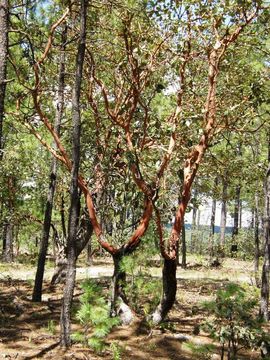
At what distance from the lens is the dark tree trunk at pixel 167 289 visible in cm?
826

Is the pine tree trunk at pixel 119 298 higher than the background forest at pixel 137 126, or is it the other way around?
the background forest at pixel 137 126

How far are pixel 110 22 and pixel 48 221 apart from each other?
575cm

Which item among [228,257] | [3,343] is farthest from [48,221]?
[228,257]

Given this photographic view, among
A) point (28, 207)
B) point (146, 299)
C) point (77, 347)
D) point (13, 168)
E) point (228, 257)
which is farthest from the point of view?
point (228, 257)

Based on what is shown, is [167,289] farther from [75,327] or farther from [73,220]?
[73,220]

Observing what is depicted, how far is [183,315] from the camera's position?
1030cm

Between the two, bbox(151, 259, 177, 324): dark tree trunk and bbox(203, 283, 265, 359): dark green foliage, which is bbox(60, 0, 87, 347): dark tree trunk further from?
bbox(203, 283, 265, 359): dark green foliage

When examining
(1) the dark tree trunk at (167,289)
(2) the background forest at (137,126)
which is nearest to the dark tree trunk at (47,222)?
(2) the background forest at (137,126)

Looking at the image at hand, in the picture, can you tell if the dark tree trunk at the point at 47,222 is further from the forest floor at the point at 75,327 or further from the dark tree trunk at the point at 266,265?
the dark tree trunk at the point at 266,265

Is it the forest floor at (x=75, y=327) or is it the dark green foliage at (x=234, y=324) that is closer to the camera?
the dark green foliage at (x=234, y=324)

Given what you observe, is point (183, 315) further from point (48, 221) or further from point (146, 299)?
point (48, 221)

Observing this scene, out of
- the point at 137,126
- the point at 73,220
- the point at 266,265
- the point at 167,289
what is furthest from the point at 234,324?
the point at 137,126

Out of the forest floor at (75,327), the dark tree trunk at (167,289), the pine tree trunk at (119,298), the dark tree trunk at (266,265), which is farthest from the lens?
the dark tree trunk at (266,265)

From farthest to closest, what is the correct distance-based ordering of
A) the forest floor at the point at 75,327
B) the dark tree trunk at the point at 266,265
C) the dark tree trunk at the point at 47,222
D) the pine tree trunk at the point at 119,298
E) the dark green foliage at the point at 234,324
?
the dark tree trunk at the point at 47,222 → the dark tree trunk at the point at 266,265 → the pine tree trunk at the point at 119,298 → the forest floor at the point at 75,327 → the dark green foliage at the point at 234,324
